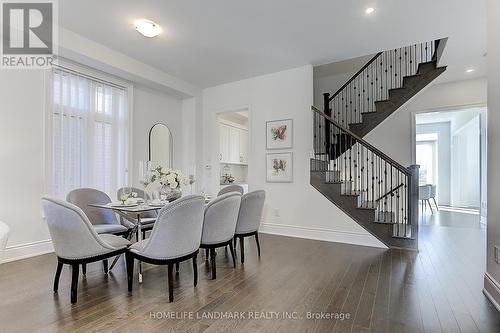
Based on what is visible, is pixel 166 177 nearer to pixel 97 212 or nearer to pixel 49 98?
pixel 97 212

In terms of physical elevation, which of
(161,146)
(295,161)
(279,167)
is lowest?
(279,167)

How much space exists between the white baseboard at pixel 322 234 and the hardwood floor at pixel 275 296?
531mm

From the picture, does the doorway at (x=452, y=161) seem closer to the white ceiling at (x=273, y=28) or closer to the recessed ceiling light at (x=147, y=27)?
the white ceiling at (x=273, y=28)

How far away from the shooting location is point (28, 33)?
3.52 meters

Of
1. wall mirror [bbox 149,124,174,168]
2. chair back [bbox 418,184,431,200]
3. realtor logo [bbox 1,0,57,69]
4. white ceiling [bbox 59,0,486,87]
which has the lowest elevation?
chair back [bbox 418,184,431,200]

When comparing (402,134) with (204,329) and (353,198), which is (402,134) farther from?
(204,329)

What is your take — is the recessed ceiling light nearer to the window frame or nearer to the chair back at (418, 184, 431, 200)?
the window frame

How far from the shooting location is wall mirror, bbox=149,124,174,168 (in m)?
5.43

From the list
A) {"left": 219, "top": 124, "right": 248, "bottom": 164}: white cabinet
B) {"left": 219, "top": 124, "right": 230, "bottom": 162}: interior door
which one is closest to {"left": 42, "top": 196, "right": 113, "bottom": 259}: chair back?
{"left": 219, "top": 124, "right": 248, "bottom": 164}: white cabinet

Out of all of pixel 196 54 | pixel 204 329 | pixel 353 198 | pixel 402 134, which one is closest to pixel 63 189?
pixel 196 54

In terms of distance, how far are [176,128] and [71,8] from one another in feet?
10.0

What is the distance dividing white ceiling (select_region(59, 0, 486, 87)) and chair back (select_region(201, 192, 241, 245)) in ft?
7.27

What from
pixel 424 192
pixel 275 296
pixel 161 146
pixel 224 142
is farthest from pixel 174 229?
pixel 424 192

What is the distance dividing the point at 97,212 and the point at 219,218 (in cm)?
180
